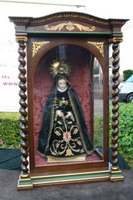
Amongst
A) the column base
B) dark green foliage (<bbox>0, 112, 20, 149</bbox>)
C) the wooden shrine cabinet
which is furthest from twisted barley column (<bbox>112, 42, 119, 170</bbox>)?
dark green foliage (<bbox>0, 112, 20, 149</bbox>)

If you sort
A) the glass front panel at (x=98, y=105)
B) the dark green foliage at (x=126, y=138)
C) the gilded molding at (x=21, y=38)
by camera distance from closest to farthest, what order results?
Answer: the gilded molding at (x=21, y=38)
the glass front panel at (x=98, y=105)
the dark green foliage at (x=126, y=138)

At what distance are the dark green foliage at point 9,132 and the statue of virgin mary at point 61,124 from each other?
5.27 ft

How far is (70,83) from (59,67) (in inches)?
11.0

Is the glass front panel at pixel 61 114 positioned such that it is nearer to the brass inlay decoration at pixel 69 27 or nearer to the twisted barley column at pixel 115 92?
the twisted barley column at pixel 115 92

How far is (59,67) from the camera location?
2953mm

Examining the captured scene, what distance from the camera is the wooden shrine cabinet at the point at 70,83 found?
8.30ft

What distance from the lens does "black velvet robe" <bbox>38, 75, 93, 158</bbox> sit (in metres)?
2.93

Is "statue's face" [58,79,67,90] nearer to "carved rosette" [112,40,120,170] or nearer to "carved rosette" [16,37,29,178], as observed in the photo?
"carved rosette" [16,37,29,178]

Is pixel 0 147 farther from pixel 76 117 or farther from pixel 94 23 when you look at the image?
pixel 94 23

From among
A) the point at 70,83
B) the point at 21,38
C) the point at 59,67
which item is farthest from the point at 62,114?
the point at 21,38

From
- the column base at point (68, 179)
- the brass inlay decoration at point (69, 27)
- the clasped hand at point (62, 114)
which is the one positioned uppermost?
the brass inlay decoration at point (69, 27)

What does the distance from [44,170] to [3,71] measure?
2303 millimetres

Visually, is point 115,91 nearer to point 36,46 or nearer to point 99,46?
point 99,46

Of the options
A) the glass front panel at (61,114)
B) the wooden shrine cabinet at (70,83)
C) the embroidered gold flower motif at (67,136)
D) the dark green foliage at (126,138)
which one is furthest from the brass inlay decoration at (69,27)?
the dark green foliage at (126,138)
